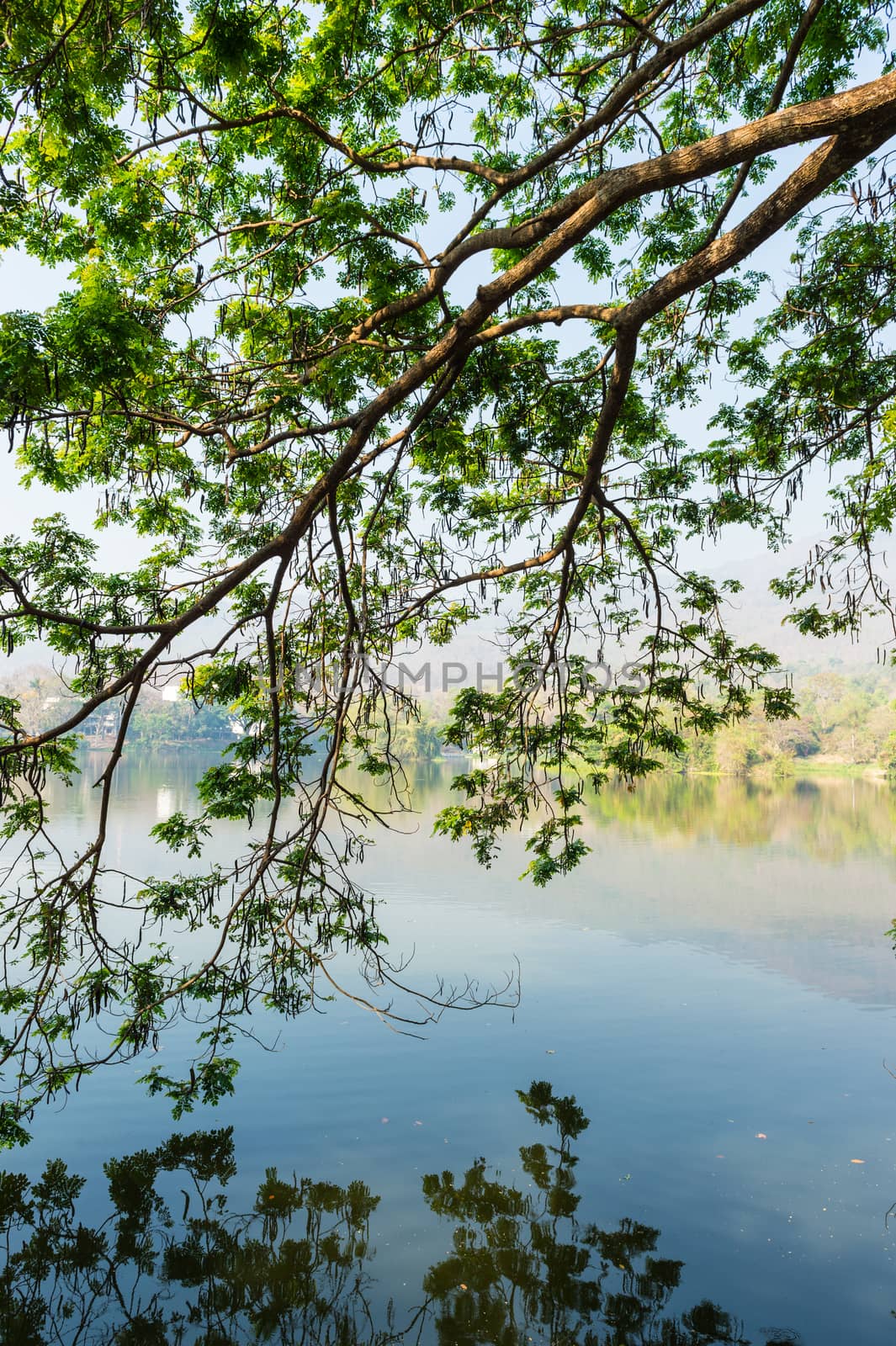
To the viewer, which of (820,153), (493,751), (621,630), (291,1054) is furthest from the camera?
(291,1054)

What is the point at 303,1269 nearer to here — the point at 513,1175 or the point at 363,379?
the point at 513,1175

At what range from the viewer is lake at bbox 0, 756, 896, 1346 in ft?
12.1

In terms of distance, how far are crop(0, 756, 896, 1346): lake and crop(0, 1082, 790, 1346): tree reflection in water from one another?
0.05 ft

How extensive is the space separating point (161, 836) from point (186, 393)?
2.36 meters

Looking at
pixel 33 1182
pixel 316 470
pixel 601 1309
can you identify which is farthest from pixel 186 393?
pixel 601 1309

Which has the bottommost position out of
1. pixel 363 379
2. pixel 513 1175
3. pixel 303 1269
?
pixel 303 1269

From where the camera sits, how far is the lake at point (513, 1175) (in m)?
3.68

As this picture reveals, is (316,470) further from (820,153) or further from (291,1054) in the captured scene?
(291,1054)

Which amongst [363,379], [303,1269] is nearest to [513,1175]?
[303,1269]

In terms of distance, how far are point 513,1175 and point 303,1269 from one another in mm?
→ 1414

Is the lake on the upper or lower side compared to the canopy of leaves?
lower

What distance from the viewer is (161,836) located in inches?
176

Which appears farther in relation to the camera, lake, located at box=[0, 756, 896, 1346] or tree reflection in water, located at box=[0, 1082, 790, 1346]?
lake, located at box=[0, 756, 896, 1346]

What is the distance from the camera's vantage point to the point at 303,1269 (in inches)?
158
